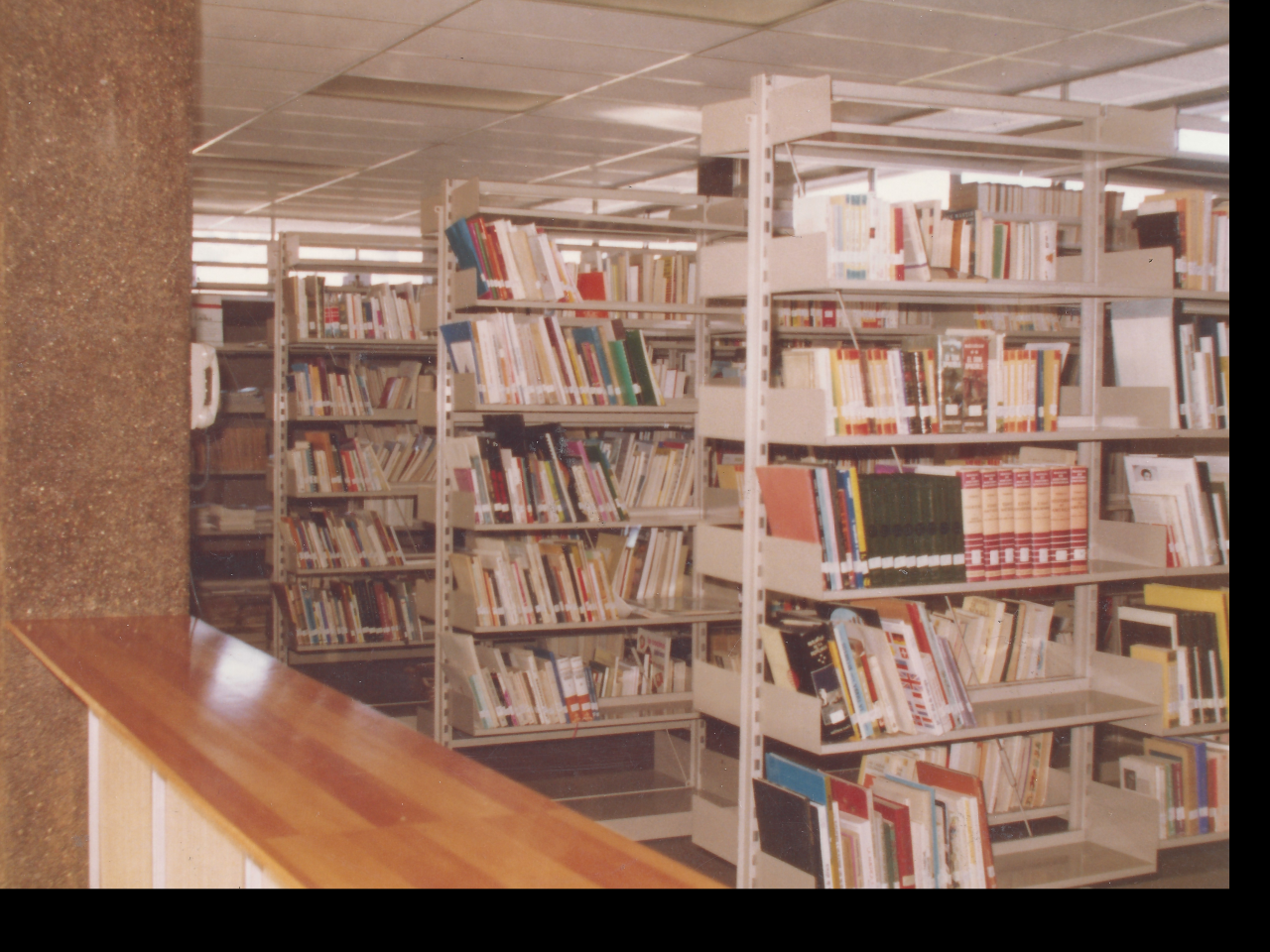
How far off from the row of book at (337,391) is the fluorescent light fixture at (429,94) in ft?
5.84

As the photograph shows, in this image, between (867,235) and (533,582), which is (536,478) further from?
(867,235)

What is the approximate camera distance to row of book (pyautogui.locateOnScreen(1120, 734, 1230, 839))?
3348mm

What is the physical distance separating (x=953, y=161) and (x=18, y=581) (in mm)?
2912

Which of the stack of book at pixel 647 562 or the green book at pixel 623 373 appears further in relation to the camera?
the stack of book at pixel 647 562

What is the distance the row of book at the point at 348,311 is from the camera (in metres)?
5.79

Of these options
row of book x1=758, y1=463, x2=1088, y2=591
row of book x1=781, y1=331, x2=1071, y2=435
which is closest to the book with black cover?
row of book x1=758, y1=463, x2=1088, y2=591

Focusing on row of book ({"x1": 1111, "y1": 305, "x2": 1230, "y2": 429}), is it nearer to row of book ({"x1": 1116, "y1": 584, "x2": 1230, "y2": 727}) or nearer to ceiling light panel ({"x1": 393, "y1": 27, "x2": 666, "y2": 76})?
row of book ({"x1": 1116, "y1": 584, "x2": 1230, "y2": 727})

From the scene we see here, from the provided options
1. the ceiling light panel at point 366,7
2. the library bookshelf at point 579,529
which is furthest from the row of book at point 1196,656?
the ceiling light panel at point 366,7

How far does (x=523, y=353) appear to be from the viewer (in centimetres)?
402

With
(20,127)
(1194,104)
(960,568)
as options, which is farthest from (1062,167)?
(1194,104)

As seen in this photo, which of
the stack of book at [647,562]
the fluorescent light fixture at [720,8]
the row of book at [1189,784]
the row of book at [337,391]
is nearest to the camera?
the row of book at [1189,784]

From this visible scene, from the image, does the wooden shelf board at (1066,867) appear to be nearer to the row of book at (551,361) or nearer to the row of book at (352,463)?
the row of book at (551,361)

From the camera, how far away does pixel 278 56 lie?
621 cm
